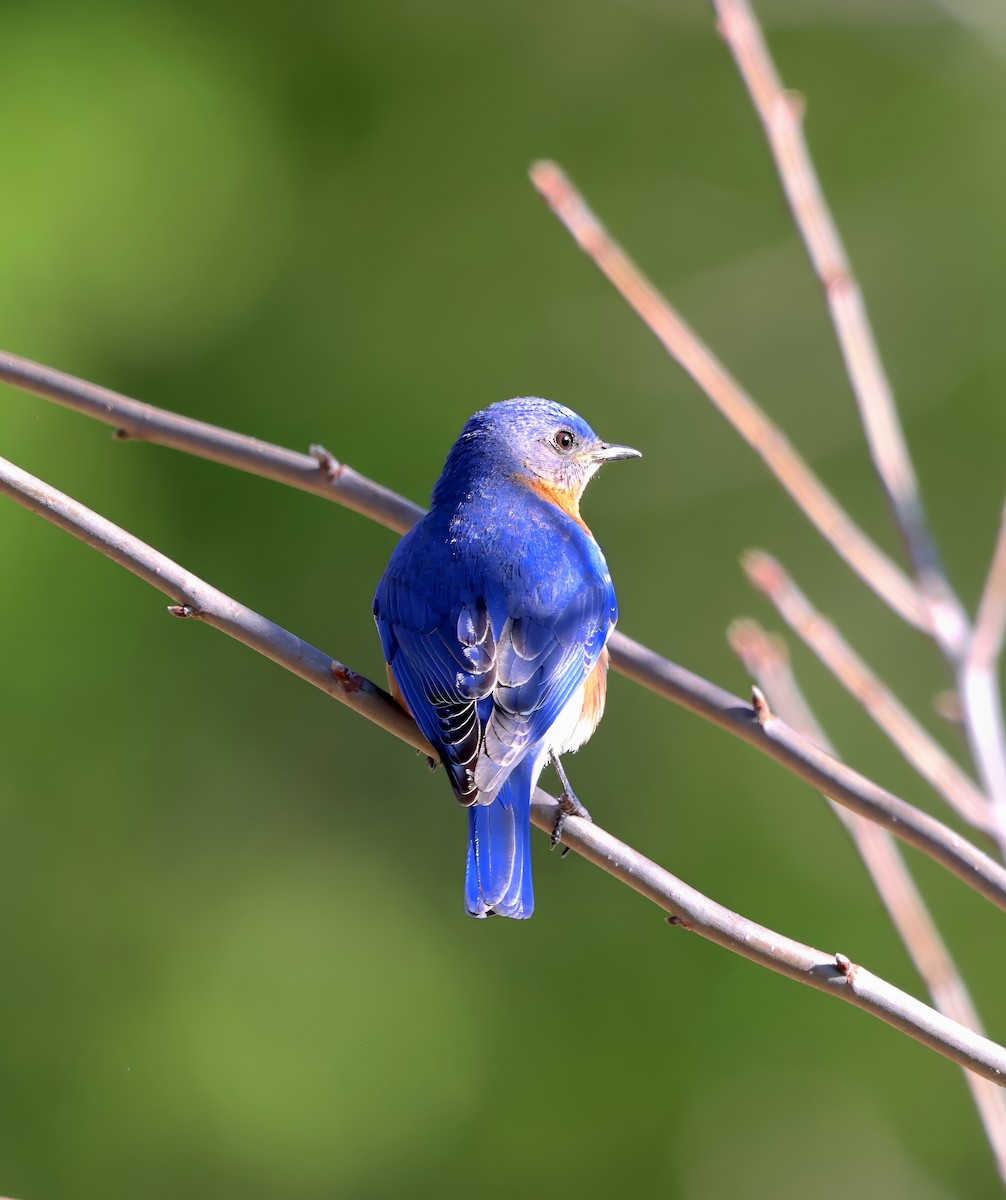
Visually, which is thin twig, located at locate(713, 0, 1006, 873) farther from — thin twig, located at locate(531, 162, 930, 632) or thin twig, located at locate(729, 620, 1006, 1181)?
thin twig, located at locate(729, 620, 1006, 1181)

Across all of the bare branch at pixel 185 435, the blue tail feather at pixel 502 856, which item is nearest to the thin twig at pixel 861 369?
the blue tail feather at pixel 502 856

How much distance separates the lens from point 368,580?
7.93 meters

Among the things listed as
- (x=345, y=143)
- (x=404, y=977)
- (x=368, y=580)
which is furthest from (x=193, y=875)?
(x=345, y=143)

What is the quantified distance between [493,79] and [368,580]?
9.01 ft

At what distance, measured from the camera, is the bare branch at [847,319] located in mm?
3377

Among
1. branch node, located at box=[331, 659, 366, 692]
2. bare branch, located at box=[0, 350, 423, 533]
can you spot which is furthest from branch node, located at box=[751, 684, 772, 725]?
bare branch, located at box=[0, 350, 423, 533]

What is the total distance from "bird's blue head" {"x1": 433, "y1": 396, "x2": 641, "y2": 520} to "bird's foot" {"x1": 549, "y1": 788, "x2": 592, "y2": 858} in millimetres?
1603

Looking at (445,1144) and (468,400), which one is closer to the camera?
(445,1144)

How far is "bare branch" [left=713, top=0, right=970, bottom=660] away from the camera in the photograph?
3377 mm

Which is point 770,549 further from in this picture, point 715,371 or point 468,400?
point 715,371

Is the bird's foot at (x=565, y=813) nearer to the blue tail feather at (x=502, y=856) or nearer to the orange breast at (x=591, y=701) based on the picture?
the blue tail feather at (x=502, y=856)

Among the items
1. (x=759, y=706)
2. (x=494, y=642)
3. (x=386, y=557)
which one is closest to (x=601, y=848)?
(x=759, y=706)

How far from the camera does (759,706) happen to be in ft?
10.2

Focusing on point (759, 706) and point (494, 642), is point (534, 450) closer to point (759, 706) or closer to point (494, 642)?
point (494, 642)
